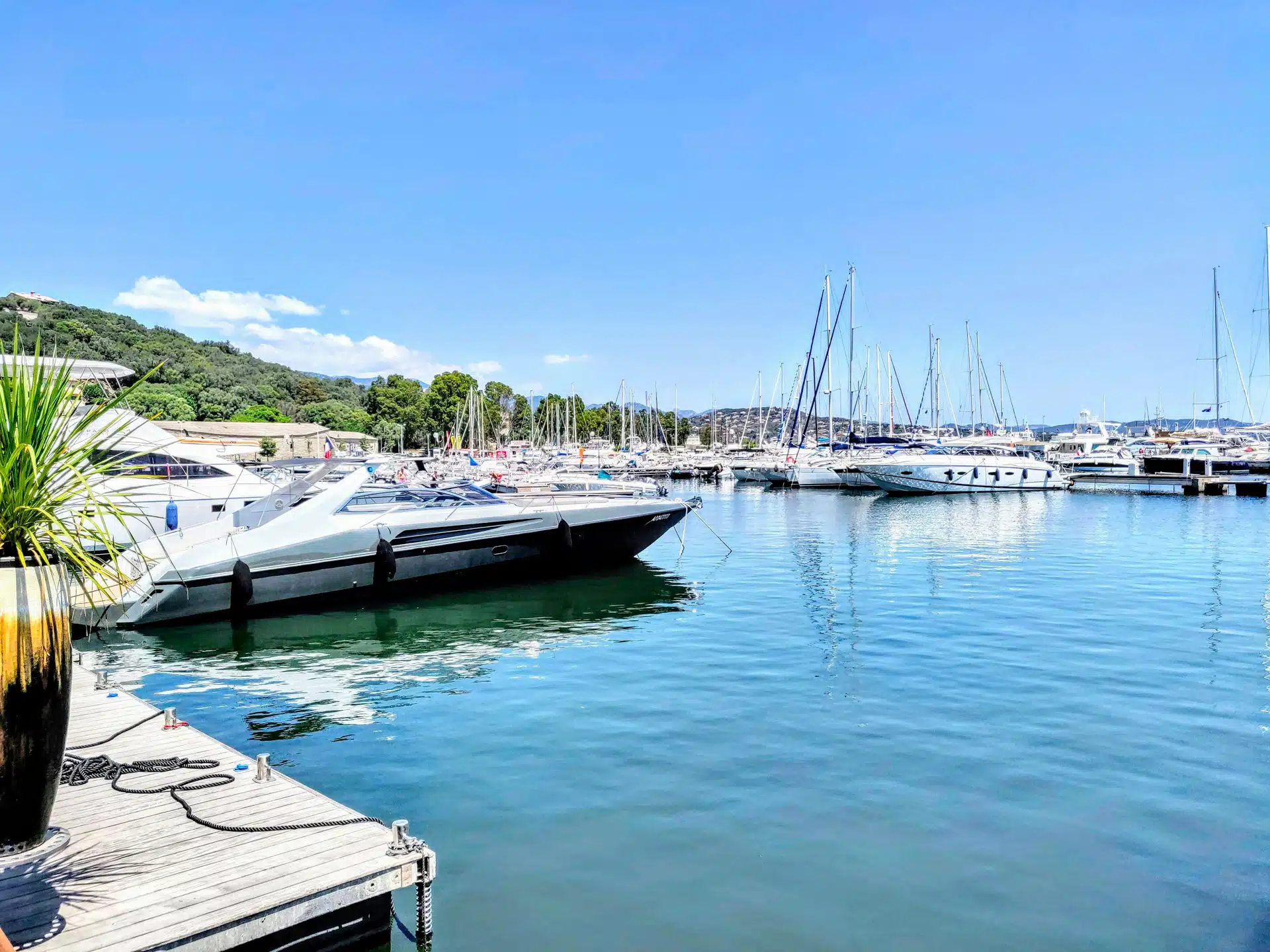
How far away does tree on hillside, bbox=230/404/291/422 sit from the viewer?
99750 millimetres

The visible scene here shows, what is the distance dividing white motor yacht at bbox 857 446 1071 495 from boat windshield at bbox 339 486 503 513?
138 feet

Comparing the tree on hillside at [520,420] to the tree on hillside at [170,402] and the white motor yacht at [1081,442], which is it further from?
the white motor yacht at [1081,442]

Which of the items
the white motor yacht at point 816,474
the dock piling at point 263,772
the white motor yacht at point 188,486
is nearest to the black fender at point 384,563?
the white motor yacht at point 188,486

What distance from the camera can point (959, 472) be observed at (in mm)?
59469

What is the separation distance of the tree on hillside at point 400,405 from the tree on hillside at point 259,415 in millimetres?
20404

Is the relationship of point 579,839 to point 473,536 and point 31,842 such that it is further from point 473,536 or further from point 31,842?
point 473,536

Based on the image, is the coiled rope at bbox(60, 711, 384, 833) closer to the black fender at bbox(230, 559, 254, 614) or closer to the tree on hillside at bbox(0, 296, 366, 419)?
the black fender at bbox(230, 559, 254, 614)

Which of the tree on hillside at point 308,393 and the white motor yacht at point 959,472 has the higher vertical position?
the tree on hillside at point 308,393

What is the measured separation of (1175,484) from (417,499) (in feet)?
196

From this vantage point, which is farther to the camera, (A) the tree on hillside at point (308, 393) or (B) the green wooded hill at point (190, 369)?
(A) the tree on hillside at point (308, 393)

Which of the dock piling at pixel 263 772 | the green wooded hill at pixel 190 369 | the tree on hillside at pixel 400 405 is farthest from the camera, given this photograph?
the tree on hillside at pixel 400 405

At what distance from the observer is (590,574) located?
23.8m

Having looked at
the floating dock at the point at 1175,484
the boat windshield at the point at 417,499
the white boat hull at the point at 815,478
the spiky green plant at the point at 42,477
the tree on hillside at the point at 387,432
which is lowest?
the floating dock at the point at 1175,484

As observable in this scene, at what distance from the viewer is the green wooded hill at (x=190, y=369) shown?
326ft
